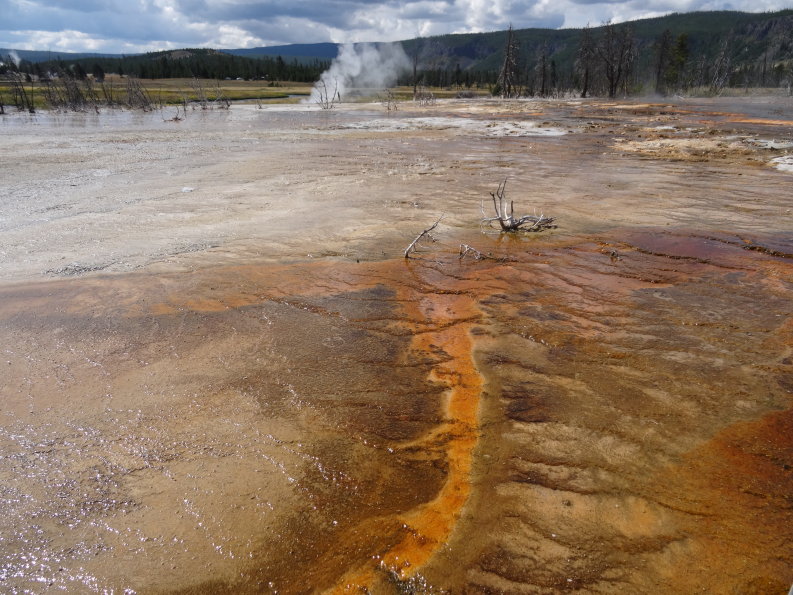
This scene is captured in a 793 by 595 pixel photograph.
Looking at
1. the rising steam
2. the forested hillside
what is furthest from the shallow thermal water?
the rising steam

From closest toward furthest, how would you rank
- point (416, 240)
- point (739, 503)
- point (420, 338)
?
point (739, 503)
point (420, 338)
point (416, 240)

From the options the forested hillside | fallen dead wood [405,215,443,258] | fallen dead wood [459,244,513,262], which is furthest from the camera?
the forested hillside

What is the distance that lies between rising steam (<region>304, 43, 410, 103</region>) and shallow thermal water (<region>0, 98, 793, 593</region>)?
42449 mm

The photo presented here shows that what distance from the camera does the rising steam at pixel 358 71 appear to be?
56.1 meters

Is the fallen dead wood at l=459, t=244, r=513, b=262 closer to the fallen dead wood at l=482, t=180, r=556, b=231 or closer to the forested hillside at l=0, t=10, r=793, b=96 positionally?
the fallen dead wood at l=482, t=180, r=556, b=231

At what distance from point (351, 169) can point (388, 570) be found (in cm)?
1019

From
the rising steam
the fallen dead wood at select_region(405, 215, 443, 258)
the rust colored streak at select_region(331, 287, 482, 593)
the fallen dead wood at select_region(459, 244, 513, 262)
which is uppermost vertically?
the rising steam

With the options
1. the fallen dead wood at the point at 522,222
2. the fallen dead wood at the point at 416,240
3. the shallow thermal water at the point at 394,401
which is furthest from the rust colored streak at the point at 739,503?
the fallen dead wood at the point at 522,222

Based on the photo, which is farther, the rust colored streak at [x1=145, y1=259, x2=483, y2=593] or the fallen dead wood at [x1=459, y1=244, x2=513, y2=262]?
the fallen dead wood at [x1=459, y1=244, x2=513, y2=262]

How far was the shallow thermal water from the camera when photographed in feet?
7.50

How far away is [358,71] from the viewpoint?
2501 inches

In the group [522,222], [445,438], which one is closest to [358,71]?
[522,222]

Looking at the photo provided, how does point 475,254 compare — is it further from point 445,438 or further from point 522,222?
point 445,438

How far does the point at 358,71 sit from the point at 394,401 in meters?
67.3
